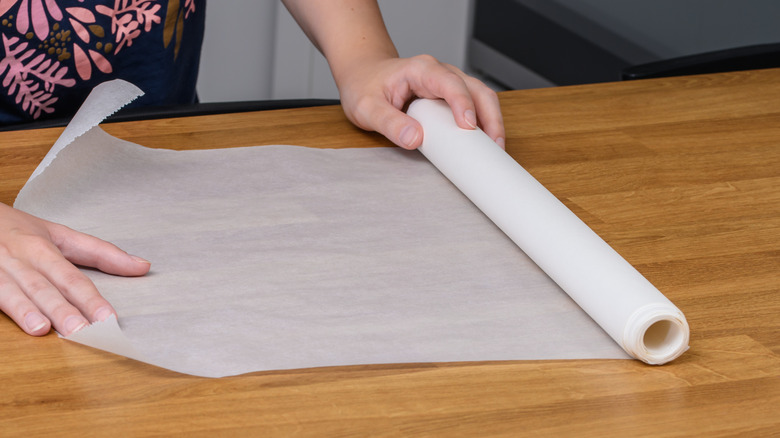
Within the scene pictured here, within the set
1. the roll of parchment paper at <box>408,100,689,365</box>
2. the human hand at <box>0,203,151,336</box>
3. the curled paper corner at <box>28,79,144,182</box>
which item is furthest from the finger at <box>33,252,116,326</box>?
the roll of parchment paper at <box>408,100,689,365</box>

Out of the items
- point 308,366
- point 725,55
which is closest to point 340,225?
point 308,366

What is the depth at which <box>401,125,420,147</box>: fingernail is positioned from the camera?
95 centimetres

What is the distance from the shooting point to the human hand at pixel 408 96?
3.12ft

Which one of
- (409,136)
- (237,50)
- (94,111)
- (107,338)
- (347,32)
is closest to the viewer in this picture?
(107,338)

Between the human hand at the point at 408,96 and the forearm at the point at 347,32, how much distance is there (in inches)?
1.5

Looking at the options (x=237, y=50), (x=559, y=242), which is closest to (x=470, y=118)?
(x=559, y=242)

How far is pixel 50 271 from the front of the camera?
0.68 meters

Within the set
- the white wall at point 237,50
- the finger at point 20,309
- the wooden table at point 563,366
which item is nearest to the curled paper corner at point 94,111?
the wooden table at point 563,366

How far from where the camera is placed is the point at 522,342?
645 mm

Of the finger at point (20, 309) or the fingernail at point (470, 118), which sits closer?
the finger at point (20, 309)

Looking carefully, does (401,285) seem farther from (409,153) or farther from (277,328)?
(409,153)

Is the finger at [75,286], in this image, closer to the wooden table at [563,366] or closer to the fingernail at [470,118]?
the wooden table at [563,366]

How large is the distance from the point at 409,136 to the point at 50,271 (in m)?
0.39

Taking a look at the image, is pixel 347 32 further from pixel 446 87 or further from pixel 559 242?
pixel 559 242
